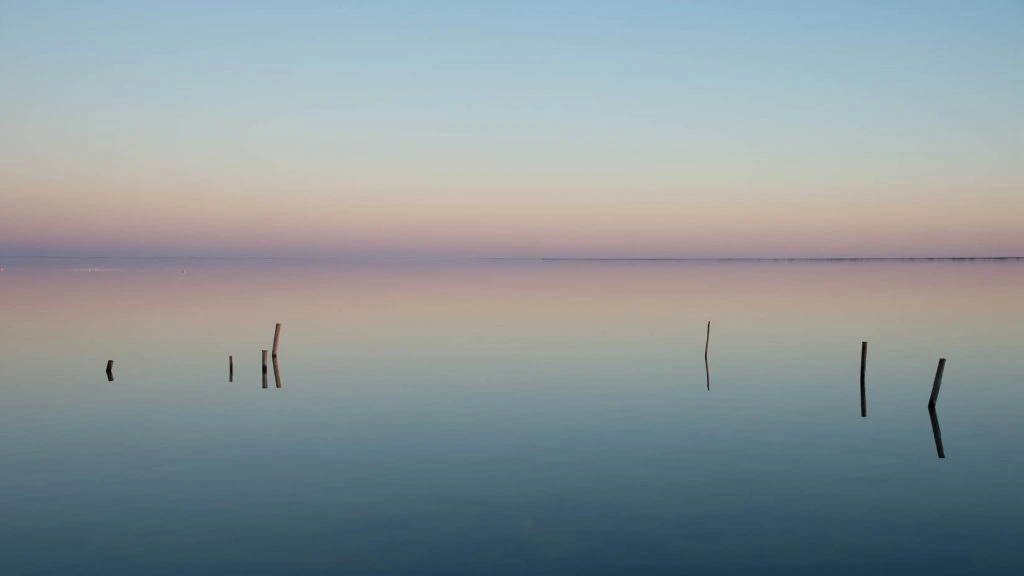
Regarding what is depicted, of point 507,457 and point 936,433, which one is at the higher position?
point 507,457

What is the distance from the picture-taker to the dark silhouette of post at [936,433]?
1054 inches

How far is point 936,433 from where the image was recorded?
96.9 ft

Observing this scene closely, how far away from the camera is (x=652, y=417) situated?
32.2m

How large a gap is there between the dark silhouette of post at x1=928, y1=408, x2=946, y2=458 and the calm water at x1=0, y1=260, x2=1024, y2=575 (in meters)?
0.27

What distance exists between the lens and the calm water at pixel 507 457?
1752cm

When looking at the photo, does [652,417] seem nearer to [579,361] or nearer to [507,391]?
[507,391]

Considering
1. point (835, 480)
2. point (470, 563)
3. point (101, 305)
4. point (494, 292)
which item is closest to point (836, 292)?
point (494, 292)

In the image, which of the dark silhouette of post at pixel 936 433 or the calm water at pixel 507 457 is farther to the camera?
the dark silhouette of post at pixel 936 433

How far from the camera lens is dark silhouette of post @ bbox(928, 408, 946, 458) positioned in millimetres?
26766

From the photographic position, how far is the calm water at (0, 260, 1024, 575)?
1752cm

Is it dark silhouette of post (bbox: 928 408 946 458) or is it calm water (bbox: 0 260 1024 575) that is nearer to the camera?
calm water (bbox: 0 260 1024 575)

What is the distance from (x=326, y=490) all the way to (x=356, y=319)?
2157 inches

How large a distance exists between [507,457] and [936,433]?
15599 millimetres

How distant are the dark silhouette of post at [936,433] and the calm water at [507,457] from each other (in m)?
0.27
